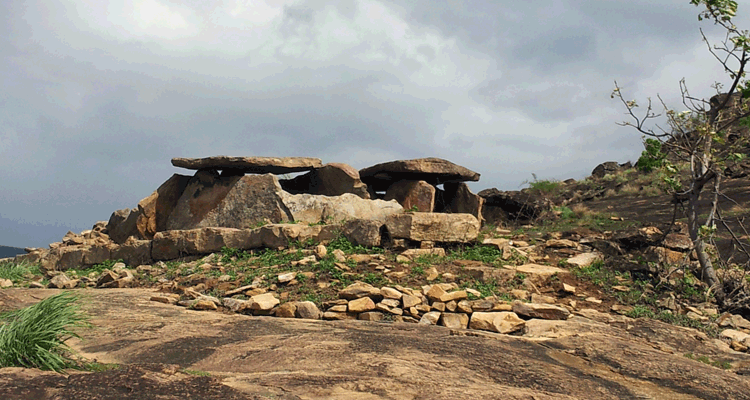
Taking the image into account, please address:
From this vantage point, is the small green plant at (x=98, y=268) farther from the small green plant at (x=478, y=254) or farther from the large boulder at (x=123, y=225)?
the small green plant at (x=478, y=254)

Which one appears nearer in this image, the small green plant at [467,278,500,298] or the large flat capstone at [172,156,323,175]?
the small green plant at [467,278,500,298]

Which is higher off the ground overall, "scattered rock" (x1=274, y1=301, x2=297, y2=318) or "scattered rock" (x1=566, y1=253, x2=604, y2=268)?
"scattered rock" (x1=566, y1=253, x2=604, y2=268)

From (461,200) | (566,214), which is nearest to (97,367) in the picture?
(461,200)

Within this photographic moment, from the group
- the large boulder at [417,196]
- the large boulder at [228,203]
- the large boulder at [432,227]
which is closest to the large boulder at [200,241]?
the large boulder at [228,203]

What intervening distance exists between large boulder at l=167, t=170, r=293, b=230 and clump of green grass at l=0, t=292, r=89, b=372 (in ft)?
20.8

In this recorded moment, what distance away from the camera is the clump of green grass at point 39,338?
342cm

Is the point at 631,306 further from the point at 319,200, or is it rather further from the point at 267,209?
the point at 267,209

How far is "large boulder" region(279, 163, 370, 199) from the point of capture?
12.2 metres

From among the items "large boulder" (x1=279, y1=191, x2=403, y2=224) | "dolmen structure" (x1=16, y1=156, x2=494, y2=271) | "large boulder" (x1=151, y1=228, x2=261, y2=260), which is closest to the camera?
"dolmen structure" (x1=16, y1=156, x2=494, y2=271)

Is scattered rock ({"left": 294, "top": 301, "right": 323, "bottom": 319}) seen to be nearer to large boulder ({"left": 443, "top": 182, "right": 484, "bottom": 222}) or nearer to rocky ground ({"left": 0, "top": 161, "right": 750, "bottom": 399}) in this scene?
rocky ground ({"left": 0, "top": 161, "right": 750, "bottom": 399})

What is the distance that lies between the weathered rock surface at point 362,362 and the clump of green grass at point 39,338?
15.5 inches

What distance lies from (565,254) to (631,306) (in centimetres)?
215

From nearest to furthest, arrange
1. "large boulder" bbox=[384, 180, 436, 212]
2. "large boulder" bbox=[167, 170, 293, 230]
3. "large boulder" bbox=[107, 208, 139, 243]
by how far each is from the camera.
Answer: "large boulder" bbox=[167, 170, 293, 230]
"large boulder" bbox=[107, 208, 139, 243]
"large boulder" bbox=[384, 180, 436, 212]

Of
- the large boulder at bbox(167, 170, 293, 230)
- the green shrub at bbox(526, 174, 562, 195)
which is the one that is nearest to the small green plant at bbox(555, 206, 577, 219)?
the green shrub at bbox(526, 174, 562, 195)
